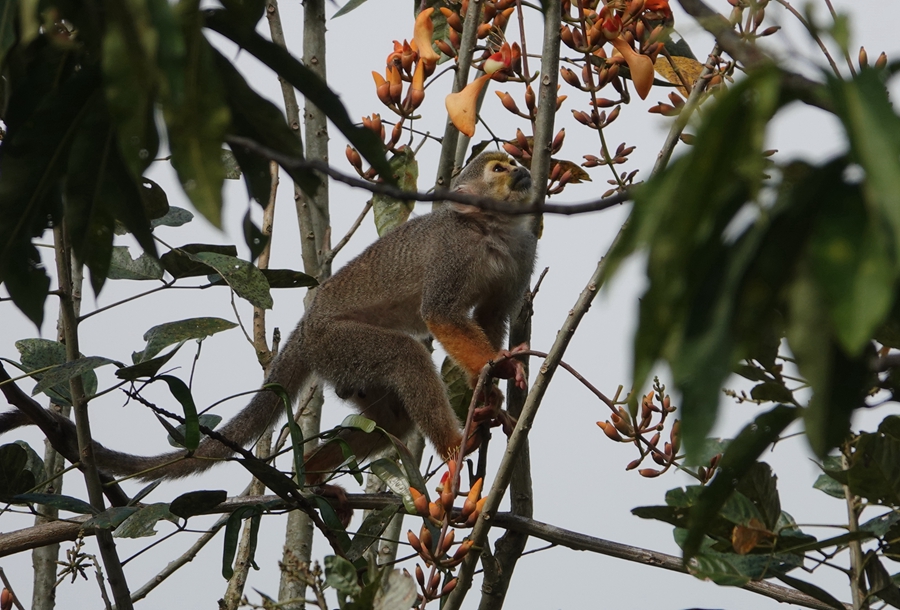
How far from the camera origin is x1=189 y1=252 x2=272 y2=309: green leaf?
2803mm

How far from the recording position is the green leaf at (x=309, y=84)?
129 cm

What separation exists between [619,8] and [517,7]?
1.67ft

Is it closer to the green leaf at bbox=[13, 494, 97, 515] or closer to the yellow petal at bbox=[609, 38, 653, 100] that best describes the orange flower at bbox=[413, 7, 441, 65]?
the yellow petal at bbox=[609, 38, 653, 100]

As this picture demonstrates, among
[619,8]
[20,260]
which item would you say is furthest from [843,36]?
[619,8]

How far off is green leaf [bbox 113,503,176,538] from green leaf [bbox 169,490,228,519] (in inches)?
3.3

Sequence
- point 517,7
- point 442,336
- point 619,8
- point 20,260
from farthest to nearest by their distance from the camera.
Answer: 1. point 442,336
2. point 517,7
3. point 619,8
4. point 20,260

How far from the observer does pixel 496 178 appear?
5.09 m

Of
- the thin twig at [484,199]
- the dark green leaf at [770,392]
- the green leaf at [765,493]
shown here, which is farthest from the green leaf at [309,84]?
the green leaf at [765,493]

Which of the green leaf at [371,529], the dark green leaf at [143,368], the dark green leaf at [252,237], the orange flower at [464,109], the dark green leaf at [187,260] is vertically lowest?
the dark green leaf at [252,237]

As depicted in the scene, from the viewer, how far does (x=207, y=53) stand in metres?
1.00

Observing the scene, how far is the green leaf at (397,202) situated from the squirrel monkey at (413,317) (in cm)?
44

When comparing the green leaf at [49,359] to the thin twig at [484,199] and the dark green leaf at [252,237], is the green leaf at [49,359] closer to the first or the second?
the dark green leaf at [252,237]

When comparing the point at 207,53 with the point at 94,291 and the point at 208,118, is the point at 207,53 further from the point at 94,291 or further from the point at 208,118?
the point at 94,291

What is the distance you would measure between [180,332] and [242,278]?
0.26 m
